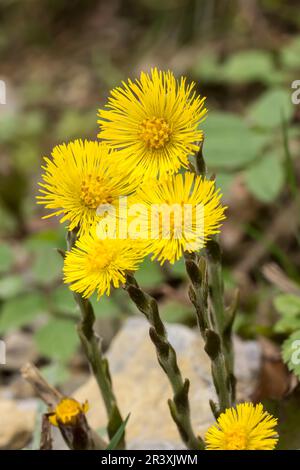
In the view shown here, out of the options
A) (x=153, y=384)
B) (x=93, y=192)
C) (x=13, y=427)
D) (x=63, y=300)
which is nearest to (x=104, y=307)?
(x=63, y=300)

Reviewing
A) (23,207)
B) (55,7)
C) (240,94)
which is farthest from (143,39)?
(23,207)

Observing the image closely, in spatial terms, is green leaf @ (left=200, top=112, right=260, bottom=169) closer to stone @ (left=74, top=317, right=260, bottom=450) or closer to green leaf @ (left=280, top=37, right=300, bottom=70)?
stone @ (left=74, top=317, right=260, bottom=450)

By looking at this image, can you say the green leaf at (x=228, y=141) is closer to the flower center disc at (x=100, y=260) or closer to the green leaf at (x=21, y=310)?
the green leaf at (x=21, y=310)

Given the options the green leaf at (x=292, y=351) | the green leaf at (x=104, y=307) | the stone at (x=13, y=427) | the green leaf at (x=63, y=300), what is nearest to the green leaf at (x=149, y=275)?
the green leaf at (x=104, y=307)

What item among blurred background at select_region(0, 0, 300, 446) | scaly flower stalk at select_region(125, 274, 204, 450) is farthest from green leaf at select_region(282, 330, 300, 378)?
scaly flower stalk at select_region(125, 274, 204, 450)

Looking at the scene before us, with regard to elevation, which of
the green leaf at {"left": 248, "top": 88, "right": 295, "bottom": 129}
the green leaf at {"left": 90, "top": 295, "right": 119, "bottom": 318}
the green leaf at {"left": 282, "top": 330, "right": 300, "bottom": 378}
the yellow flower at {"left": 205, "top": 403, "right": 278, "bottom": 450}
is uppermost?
the green leaf at {"left": 248, "top": 88, "right": 295, "bottom": 129}

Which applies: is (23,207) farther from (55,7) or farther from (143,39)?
(55,7)
